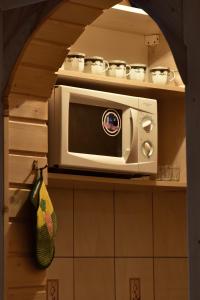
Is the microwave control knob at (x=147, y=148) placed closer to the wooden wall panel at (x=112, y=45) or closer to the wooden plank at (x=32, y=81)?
the wooden wall panel at (x=112, y=45)

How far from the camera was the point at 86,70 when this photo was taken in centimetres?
321

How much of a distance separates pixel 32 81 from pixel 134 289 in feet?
4.34

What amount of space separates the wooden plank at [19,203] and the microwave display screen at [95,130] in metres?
0.45

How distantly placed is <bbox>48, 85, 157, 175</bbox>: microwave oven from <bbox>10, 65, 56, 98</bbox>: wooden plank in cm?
32

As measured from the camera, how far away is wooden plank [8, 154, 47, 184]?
2619 millimetres

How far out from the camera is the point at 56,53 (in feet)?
8.16

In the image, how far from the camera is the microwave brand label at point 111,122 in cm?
318

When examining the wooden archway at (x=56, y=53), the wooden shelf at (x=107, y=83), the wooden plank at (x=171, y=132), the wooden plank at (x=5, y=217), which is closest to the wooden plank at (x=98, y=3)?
the wooden archway at (x=56, y=53)

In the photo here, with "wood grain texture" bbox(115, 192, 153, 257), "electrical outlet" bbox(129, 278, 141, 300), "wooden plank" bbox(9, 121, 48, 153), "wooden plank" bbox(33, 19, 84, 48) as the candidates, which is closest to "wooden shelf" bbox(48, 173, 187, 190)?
"wood grain texture" bbox(115, 192, 153, 257)

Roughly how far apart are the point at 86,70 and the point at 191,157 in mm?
1501

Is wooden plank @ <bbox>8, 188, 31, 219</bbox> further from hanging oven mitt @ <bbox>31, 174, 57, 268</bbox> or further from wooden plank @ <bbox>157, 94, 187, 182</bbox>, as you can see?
wooden plank @ <bbox>157, 94, 187, 182</bbox>

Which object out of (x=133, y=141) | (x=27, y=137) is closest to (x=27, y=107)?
(x=27, y=137)

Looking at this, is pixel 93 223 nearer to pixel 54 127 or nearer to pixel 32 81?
pixel 54 127

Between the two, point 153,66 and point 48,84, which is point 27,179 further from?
point 153,66
